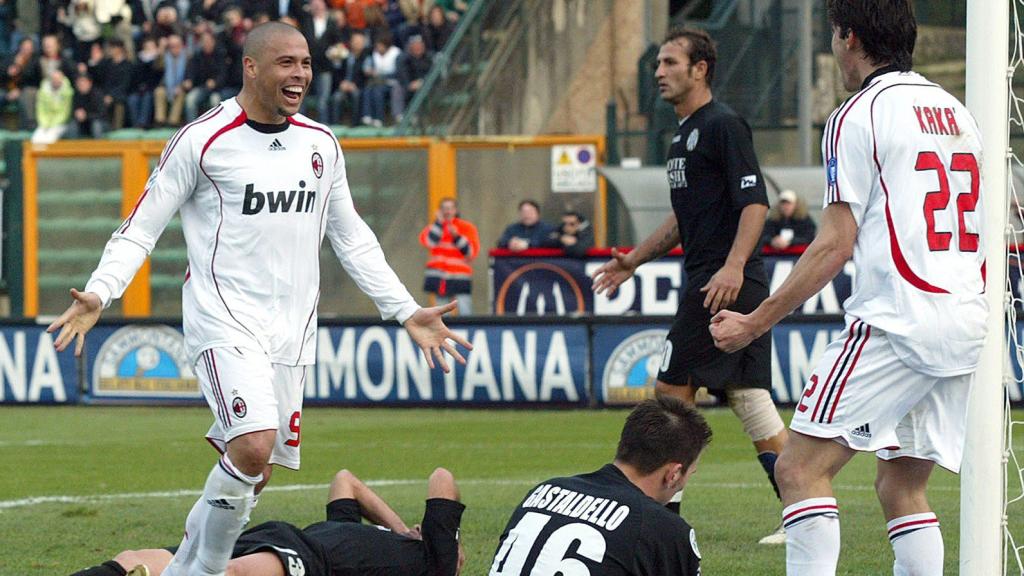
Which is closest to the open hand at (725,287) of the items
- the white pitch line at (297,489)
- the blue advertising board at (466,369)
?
the white pitch line at (297,489)

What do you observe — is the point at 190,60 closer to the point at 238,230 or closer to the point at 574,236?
the point at 574,236

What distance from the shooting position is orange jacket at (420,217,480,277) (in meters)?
20.3

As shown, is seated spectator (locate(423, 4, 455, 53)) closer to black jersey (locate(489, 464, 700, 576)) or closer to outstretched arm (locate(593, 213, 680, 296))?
outstretched arm (locate(593, 213, 680, 296))

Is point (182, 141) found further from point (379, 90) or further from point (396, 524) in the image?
point (379, 90)

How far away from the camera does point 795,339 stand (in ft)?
52.5

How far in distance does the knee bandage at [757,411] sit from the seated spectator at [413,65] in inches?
669

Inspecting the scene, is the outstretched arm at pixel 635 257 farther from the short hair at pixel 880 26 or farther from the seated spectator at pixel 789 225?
the seated spectator at pixel 789 225

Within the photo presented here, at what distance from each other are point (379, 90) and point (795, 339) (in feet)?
33.1

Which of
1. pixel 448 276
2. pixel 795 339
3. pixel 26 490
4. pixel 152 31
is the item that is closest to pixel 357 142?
pixel 448 276

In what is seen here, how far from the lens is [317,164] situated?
6754 millimetres

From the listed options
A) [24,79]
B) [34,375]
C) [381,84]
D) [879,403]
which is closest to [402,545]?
[879,403]

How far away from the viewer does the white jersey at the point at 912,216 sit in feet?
17.6

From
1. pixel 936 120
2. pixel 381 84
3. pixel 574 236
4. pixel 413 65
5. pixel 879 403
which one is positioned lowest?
pixel 879 403

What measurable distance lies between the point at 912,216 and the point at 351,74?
1996 centimetres
